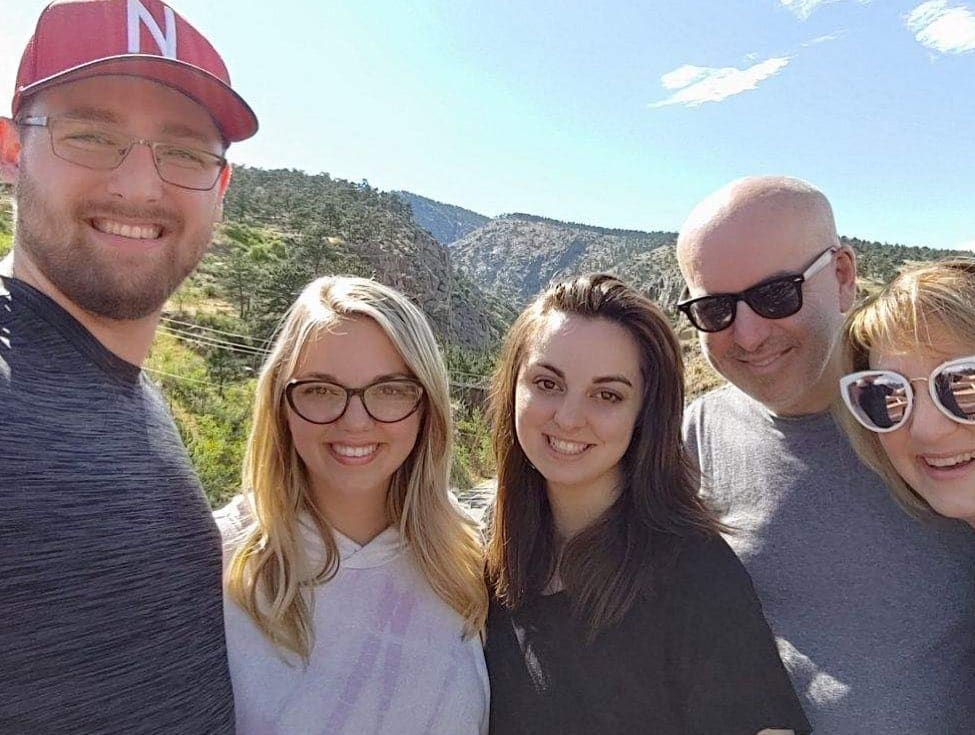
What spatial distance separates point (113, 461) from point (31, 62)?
0.92 metres

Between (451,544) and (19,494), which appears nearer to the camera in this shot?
(19,494)

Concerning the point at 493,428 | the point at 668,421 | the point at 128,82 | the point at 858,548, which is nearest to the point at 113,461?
the point at 128,82

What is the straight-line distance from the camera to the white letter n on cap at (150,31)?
151 cm

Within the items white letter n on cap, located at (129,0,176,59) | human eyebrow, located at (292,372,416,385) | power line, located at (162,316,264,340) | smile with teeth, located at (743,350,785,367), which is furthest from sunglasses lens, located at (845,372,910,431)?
power line, located at (162,316,264,340)

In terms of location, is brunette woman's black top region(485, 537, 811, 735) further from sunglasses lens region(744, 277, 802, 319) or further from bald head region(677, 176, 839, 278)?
bald head region(677, 176, 839, 278)

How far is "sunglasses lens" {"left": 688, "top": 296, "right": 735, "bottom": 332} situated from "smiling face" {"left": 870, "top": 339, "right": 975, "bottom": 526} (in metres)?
0.69

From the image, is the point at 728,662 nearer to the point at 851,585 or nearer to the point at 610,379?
the point at 851,585

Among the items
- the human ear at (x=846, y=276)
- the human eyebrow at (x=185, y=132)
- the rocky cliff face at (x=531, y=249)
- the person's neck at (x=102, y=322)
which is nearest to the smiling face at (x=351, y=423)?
the person's neck at (x=102, y=322)

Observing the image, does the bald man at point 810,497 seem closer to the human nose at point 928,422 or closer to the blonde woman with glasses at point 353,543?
the human nose at point 928,422

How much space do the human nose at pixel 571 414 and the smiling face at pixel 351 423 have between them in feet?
1.55

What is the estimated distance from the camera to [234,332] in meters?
22.5

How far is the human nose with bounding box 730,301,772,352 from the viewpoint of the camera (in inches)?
90.5

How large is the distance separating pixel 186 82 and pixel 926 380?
6.25ft

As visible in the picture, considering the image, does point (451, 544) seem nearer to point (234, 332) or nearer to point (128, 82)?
point (128, 82)
